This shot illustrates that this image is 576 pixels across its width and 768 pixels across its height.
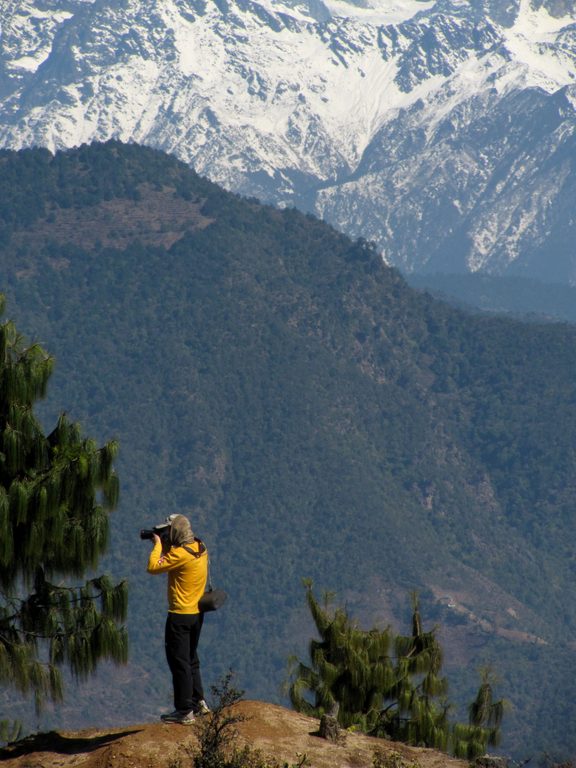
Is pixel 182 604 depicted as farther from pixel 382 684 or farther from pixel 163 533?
pixel 382 684

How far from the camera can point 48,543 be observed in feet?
96.0

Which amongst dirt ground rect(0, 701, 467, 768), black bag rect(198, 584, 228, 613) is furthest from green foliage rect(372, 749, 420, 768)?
black bag rect(198, 584, 228, 613)

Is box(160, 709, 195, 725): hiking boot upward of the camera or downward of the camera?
downward

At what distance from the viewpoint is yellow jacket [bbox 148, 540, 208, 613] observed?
90.0 ft

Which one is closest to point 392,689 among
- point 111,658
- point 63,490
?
point 111,658

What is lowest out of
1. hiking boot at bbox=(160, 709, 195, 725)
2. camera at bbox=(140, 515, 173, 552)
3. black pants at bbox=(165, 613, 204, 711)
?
hiking boot at bbox=(160, 709, 195, 725)

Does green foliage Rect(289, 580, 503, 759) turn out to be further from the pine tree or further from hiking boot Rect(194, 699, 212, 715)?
hiking boot Rect(194, 699, 212, 715)

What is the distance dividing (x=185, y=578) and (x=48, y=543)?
2.92 meters

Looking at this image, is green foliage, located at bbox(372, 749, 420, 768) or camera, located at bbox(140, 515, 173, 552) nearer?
green foliage, located at bbox(372, 749, 420, 768)

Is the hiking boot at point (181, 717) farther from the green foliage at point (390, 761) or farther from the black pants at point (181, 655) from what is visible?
the green foliage at point (390, 761)

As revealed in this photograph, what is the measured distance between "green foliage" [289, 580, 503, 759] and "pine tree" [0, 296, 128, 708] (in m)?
5.93

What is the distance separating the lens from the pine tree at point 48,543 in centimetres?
2892

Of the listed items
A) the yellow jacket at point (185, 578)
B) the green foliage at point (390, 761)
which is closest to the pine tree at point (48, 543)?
the yellow jacket at point (185, 578)

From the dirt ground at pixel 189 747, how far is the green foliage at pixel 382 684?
565 centimetres
